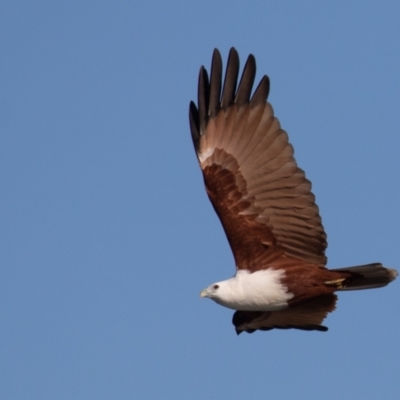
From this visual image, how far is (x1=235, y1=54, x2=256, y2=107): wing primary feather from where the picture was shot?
12117 mm

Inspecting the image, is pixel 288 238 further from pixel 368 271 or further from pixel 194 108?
pixel 194 108

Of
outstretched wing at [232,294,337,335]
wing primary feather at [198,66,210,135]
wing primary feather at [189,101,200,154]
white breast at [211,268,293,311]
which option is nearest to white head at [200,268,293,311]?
white breast at [211,268,293,311]

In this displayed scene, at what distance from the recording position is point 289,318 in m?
12.8

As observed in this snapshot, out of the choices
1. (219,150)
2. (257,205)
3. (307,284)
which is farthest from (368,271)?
(219,150)

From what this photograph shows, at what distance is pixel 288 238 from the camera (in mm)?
11992

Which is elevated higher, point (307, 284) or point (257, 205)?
point (257, 205)

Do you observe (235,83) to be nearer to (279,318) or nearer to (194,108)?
(194,108)

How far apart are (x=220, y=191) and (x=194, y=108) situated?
1.09 meters

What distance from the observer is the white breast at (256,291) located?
1174cm

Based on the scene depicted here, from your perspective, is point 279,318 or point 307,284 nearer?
point 307,284

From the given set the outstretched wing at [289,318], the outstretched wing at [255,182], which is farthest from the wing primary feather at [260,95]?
the outstretched wing at [289,318]

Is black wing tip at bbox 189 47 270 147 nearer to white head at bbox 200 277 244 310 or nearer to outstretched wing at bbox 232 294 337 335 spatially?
white head at bbox 200 277 244 310


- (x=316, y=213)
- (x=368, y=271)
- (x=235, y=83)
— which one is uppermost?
(x=235, y=83)

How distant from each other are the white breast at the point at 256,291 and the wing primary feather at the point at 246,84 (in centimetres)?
199
